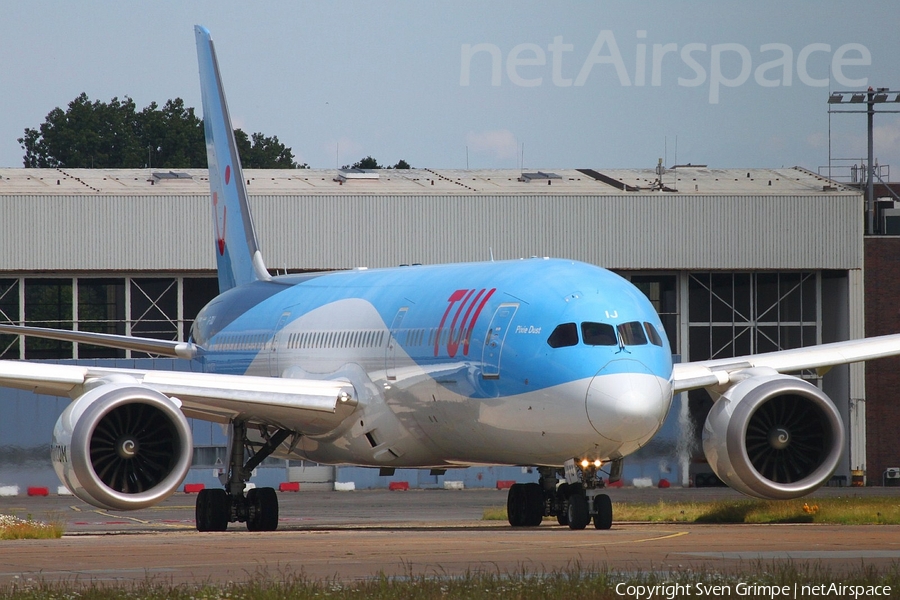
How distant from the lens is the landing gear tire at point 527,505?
71.1 ft

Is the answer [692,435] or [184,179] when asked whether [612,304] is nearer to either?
[692,435]

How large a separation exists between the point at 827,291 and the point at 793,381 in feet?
91.4

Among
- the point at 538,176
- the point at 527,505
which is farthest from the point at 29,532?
the point at 538,176

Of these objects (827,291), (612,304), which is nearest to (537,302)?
(612,304)

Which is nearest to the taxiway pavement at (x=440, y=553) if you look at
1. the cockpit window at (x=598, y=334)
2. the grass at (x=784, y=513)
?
the cockpit window at (x=598, y=334)

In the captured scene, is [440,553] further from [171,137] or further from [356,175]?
[171,137]

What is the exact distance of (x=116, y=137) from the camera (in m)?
94.4

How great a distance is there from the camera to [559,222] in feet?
146

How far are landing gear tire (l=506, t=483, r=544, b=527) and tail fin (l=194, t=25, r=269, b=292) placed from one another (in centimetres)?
900

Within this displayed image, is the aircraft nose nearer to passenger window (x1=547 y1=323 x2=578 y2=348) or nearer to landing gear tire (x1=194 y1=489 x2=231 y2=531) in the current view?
passenger window (x1=547 y1=323 x2=578 y2=348)

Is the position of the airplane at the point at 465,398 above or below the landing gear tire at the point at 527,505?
above

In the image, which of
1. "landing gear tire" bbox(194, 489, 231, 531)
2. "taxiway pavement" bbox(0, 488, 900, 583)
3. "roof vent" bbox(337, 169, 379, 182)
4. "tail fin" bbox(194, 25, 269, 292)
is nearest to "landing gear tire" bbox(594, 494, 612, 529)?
"taxiway pavement" bbox(0, 488, 900, 583)

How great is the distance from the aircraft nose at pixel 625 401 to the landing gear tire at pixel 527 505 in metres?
4.29

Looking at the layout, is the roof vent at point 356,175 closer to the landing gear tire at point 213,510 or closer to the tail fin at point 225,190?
the tail fin at point 225,190
